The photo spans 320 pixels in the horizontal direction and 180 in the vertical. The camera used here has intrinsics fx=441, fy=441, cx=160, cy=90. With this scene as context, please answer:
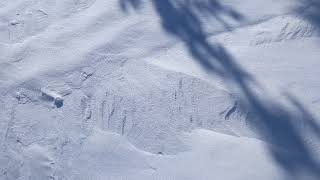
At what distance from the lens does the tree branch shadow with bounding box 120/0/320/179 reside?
10.4 feet

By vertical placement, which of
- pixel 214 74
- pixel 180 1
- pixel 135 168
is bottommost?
pixel 135 168

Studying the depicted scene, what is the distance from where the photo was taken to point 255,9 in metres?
4.08

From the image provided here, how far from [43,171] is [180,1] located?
80.7 inches

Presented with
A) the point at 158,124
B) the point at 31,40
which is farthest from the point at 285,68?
the point at 31,40

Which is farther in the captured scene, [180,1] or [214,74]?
[180,1]

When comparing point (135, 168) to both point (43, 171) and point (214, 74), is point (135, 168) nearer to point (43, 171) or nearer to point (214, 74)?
point (43, 171)

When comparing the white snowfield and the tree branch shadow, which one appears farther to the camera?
the white snowfield

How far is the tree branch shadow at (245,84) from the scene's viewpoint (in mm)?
3182

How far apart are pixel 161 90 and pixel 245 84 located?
692 millimetres

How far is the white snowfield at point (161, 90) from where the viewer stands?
3.29m

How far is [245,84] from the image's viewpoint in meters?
3.60

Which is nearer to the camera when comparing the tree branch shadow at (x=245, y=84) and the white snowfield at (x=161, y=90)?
the tree branch shadow at (x=245, y=84)

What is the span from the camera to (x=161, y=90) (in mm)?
3684

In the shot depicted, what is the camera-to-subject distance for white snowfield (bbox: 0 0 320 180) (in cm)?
329
